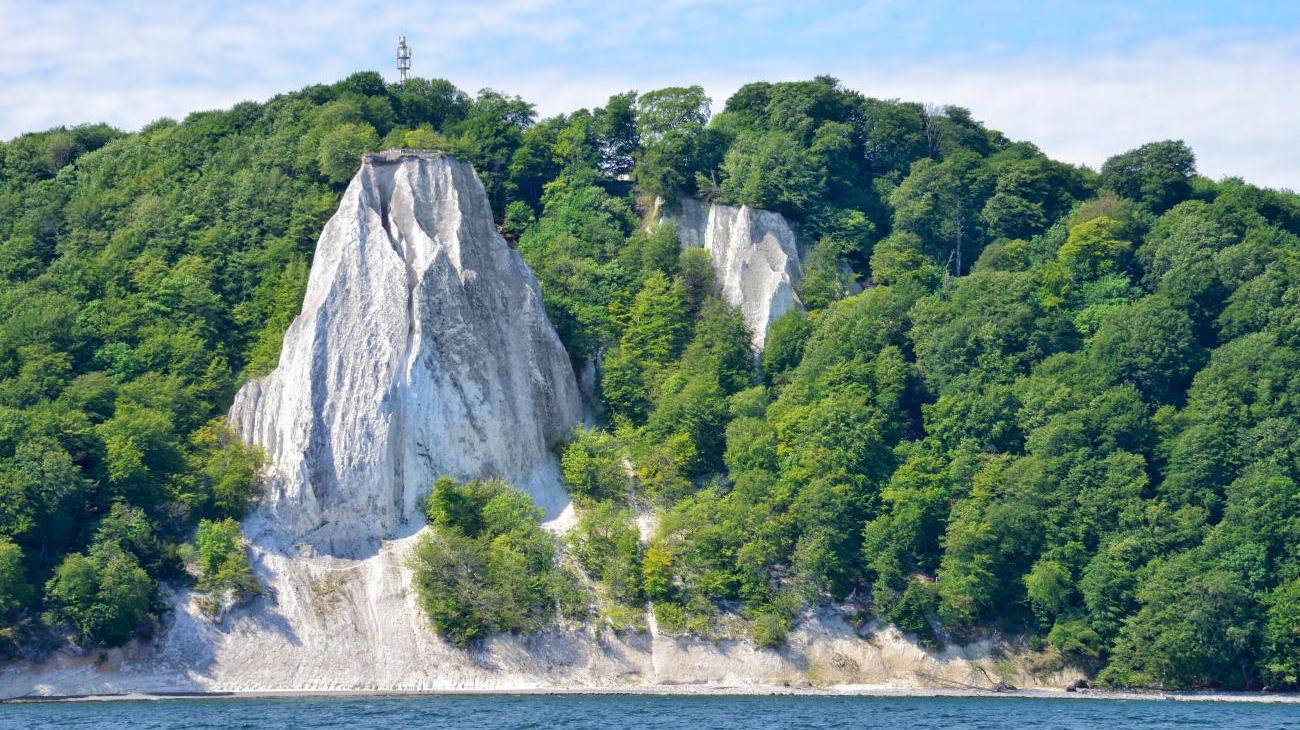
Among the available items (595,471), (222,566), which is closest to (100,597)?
(222,566)

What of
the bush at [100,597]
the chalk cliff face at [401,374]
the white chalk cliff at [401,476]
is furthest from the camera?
the chalk cliff face at [401,374]

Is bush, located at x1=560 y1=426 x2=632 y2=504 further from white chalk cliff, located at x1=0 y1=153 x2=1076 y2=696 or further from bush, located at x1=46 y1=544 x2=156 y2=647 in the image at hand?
bush, located at x1=46 y1=544 x2=156 y2=647

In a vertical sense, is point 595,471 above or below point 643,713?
above

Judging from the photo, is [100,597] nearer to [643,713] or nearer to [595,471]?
[643,713]

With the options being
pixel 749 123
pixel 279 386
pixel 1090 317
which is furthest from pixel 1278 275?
pixel 279 386

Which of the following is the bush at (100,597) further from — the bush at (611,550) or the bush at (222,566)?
the bush at (611,550)

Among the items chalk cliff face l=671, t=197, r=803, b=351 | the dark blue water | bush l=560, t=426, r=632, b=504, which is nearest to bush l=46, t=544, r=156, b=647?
the dark blue water

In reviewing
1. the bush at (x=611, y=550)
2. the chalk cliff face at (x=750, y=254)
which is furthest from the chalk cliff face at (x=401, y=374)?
the chalk cliff face at (x=750, y=254)
